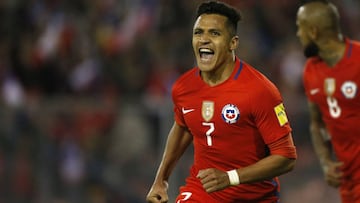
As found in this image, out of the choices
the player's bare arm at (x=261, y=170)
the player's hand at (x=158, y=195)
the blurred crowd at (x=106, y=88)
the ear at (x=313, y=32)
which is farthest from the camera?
the blurred crowd at (x=106, y=88)

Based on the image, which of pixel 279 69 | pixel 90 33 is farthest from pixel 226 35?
pixel 90 33

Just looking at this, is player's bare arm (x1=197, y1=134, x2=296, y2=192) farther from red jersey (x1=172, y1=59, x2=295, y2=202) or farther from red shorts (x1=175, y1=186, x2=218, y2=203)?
red shorts (x1=175, y1=186, x2=218, y2=203)

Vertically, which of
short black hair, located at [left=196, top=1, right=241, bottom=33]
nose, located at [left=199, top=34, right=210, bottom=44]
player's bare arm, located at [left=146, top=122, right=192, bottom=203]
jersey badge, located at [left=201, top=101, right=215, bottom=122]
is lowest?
player's bare arm, located at [left=146, top=122, right=192, bottom=203]

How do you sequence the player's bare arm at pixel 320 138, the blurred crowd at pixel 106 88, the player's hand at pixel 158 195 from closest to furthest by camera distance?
the player's hand at pixel 158 195 < the player's bare arm at pixel 320 138 < the blurred crowd at pixel 106 88

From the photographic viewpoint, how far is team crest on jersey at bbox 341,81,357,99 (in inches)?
283

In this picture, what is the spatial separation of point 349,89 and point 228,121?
1.49 meters

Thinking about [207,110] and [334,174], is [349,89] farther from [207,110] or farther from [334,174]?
[207,110]

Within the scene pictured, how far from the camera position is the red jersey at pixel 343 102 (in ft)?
23.7

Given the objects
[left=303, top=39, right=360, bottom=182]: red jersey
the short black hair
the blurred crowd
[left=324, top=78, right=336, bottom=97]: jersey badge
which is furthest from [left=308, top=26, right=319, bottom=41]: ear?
the blurred crowd

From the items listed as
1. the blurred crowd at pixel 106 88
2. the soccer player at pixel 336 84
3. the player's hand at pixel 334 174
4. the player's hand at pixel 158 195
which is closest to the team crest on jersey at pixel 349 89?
the soccer player at pixel 336 84

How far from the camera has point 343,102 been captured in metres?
7.25

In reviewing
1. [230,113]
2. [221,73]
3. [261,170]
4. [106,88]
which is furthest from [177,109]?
[106,88]

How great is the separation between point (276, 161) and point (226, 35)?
90 cm

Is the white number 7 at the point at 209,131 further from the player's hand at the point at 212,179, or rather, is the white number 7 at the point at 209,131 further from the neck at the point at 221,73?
the player's hand at the point at 212,179
